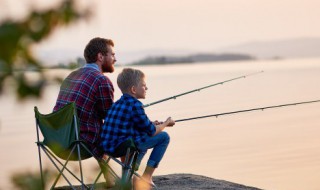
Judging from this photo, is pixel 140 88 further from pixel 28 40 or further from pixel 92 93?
pixel 28 40

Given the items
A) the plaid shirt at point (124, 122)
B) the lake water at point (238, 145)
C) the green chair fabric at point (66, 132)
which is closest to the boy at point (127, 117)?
the plaid shirt at point (124, 122)

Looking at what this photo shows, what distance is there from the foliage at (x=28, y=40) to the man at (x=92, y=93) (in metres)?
3.17

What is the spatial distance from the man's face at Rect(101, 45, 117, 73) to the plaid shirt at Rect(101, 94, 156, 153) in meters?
0.38

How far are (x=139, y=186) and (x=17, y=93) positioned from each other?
3215 millimetres

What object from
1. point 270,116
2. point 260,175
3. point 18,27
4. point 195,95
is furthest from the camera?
point 195,95

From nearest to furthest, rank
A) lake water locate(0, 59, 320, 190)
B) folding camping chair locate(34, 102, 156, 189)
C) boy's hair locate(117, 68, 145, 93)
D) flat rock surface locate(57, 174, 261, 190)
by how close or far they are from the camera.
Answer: folding camping chair locate(34, 102, 156, 189) → boy's hair locate(117, 68, 145, 93) → flat rock surface locate(57, 174, 261, 190) → lake water locate(0, 59, 320, 190)

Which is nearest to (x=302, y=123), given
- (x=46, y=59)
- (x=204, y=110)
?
(x=204, y=110)

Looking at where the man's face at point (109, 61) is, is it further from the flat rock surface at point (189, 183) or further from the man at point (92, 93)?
the flat rock surface at point (189, 183)

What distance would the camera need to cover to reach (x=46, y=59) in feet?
3.09

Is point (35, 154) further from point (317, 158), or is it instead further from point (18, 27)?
point (18, 27)

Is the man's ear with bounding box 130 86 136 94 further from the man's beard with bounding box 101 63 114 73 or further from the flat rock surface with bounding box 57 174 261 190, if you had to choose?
the flat rock surface with bounding box 57 174 261 190

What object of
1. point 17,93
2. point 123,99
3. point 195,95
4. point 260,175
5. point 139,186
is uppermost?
point 17,93

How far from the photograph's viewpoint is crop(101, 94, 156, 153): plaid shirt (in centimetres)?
394

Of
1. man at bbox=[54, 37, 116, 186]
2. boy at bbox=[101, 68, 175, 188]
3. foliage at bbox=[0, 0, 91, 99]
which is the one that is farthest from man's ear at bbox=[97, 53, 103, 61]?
foliage at bbox=[0, 0, 91, 99]
